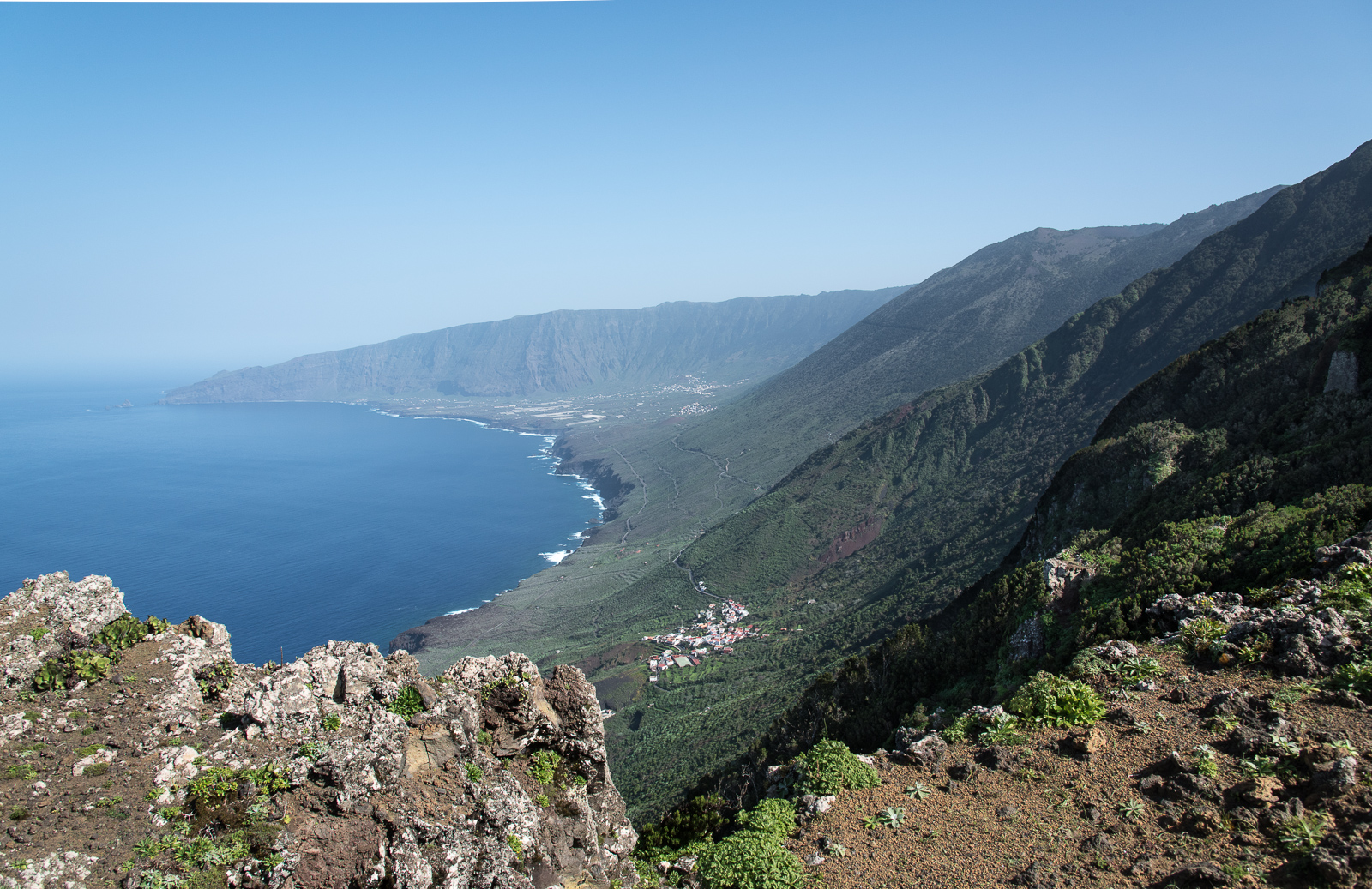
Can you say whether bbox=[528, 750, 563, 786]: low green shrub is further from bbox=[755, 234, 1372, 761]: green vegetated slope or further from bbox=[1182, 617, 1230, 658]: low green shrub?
bbox=[1182, 617, 1230, 658]: low green shrub

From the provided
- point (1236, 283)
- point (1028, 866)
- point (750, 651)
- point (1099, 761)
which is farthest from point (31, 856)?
point (1236, 283)

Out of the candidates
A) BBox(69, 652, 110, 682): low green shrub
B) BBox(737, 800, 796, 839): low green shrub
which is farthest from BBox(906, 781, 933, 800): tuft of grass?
BBox(69, 652, 110, 682): low green shrub

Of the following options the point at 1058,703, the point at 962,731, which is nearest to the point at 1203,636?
the point at 1058,703

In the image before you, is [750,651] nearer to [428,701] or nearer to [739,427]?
[428,701]

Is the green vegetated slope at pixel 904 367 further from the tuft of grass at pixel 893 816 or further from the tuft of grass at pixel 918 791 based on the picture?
the tuft of grass at pixel 893 816

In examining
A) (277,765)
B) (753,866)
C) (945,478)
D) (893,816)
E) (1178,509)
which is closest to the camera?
(277,765)

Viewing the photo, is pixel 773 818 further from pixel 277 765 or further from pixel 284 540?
pixel 284 540
